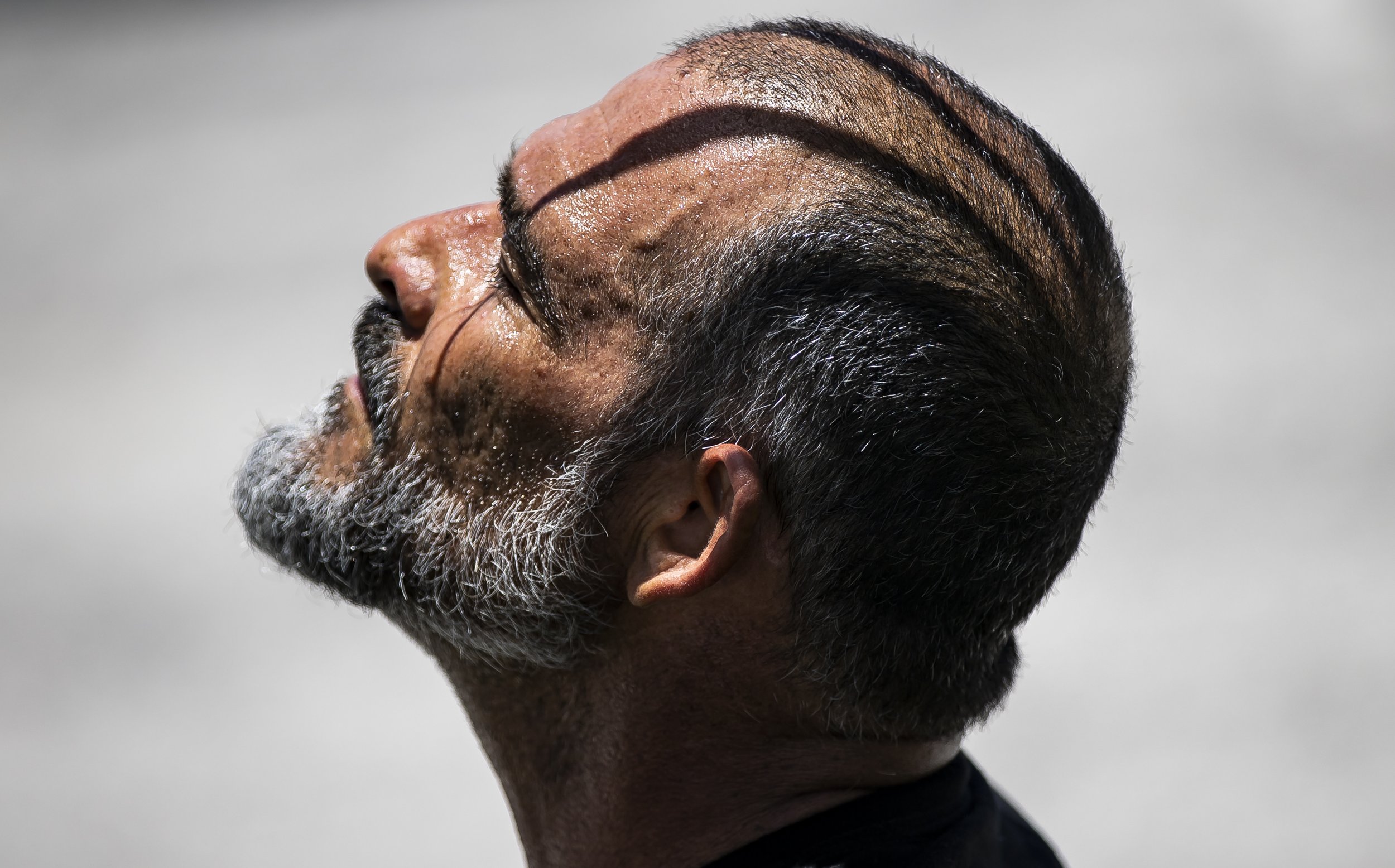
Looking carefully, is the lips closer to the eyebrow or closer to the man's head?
the man's head

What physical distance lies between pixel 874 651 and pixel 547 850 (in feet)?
1.85

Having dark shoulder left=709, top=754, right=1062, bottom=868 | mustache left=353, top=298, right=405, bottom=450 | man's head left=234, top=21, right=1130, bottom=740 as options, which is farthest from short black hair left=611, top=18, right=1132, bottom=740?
mustache left=353, top=298, right=405, bottom=450

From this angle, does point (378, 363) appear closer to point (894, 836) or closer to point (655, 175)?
point (655, 175)

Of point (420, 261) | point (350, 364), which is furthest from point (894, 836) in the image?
point (350, 364)

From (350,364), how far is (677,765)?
4923 mm

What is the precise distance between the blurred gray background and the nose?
2.79ft

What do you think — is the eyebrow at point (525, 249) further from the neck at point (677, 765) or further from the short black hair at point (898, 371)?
the neck at point (677, 765)

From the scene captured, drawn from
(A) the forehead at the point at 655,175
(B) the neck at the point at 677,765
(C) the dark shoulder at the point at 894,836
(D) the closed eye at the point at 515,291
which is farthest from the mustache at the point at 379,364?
(C) the dark shoulder at the point at 894,836

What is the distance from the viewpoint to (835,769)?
5.51 feet

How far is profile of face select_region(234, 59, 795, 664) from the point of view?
5.27ft

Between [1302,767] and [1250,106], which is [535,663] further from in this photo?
[1250,106]

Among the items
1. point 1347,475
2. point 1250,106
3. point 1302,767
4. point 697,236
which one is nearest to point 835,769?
point 697,236

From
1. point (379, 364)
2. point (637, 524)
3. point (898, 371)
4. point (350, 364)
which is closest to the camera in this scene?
point (898, 371)

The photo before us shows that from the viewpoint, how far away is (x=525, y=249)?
5.54 ft
